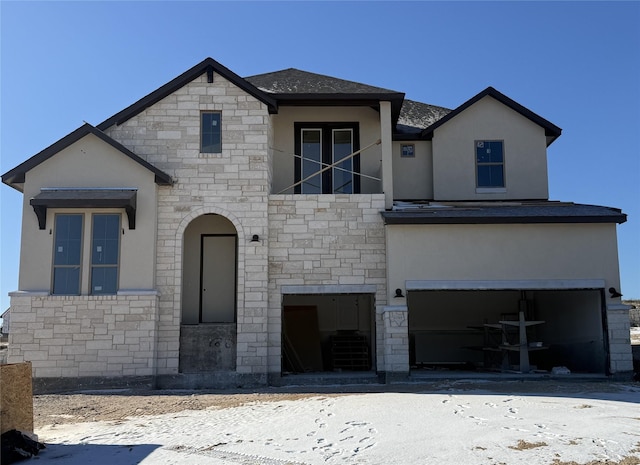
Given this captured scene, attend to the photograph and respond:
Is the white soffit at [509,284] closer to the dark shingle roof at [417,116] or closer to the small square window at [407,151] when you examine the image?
the small square window at [407,151]

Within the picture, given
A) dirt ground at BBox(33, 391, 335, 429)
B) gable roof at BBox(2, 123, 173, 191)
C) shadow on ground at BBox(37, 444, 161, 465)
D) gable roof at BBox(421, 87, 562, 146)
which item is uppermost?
gable roof at BBox(421, 87, 562, 146)

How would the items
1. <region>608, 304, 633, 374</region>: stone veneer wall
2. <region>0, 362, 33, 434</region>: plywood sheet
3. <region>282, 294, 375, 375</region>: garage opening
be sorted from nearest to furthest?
1. <region>0, 362, 33, 434</region>: plywood sheet
2. <region>608, 304, 633, 374</region>: stone veneer wall
3. <region>282, 294, 375, 375</region>: garage opening

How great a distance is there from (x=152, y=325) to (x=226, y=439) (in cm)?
715

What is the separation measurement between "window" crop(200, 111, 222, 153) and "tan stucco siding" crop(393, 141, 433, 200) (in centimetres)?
550

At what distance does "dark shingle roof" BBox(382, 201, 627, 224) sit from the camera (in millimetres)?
17938

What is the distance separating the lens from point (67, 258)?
58.0 feet

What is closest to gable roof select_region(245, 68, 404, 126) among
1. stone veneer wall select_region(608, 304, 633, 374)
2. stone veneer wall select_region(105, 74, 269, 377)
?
stone veneer wall select_region(105, 74, 269, 377)

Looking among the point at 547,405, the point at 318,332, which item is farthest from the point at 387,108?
the point at 547,405

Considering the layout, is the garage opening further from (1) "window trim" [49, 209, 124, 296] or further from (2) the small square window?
(1) "window trim" [49, 209, 124, 296]

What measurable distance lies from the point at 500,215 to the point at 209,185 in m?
7.51

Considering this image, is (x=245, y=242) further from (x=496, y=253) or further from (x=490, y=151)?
(x=490, y=151)

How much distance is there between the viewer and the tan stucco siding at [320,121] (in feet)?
67.2

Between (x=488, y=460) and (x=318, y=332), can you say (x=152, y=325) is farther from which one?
(x=488, y=460)

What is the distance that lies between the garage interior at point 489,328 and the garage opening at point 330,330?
1.57 metres
